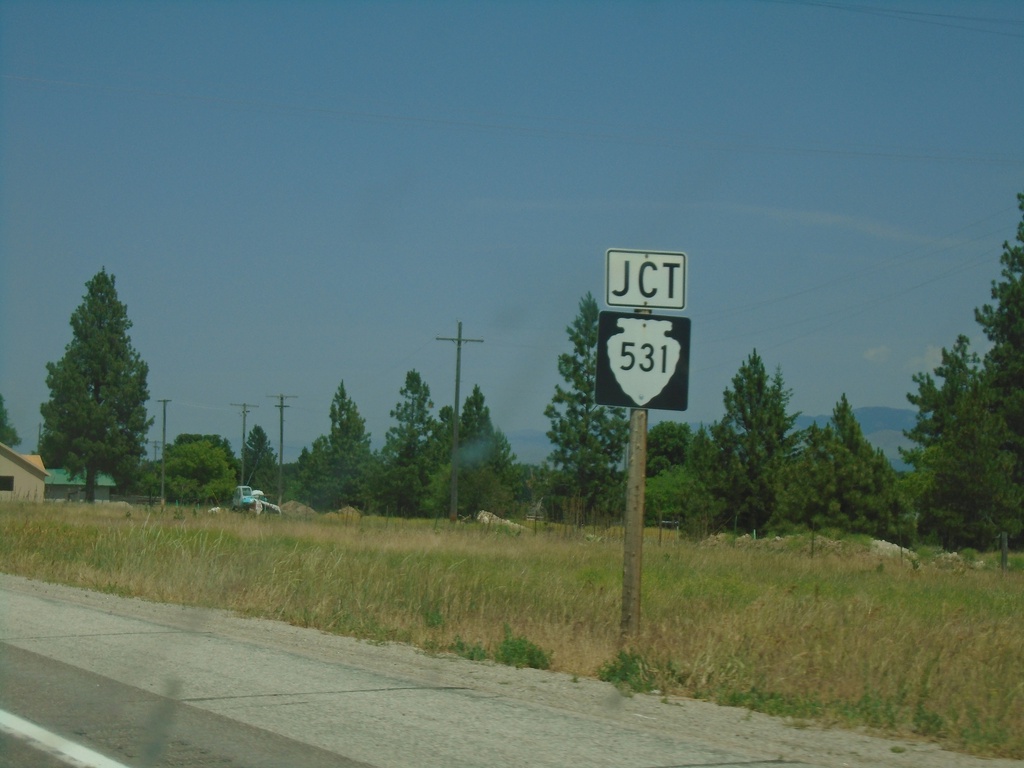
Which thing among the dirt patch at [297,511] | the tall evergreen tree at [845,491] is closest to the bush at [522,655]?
the dirt patch at [297,511]

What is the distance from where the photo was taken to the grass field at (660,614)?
8.38 meters

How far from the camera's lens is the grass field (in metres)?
8.38

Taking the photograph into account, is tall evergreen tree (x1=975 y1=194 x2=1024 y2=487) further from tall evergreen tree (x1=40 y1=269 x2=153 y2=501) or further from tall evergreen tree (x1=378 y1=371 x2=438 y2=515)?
tall evergreen tree (x1=40 y1=269 x2=153 y2=501)

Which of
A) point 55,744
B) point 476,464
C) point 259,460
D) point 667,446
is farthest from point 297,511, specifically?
point 259,460

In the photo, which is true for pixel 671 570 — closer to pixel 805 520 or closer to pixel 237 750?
pixel 237 750

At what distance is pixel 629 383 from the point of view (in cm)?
1007

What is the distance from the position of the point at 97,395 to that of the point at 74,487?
861 inches

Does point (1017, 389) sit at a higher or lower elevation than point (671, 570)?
higher

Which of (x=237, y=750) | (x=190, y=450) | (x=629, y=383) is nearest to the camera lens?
(x=237, y=750)

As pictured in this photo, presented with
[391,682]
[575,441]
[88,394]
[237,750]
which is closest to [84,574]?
[391,682]

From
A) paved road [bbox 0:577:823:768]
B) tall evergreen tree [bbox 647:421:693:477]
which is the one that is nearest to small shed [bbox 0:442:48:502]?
tall evergreen tree [bbox 647:421:693:477]

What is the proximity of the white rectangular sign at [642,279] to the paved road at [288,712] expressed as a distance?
346 cm

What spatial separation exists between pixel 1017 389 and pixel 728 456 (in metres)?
19.1

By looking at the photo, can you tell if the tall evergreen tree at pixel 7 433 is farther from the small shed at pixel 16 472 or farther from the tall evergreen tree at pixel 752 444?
the tall evergreen tree at pixel 752 444
